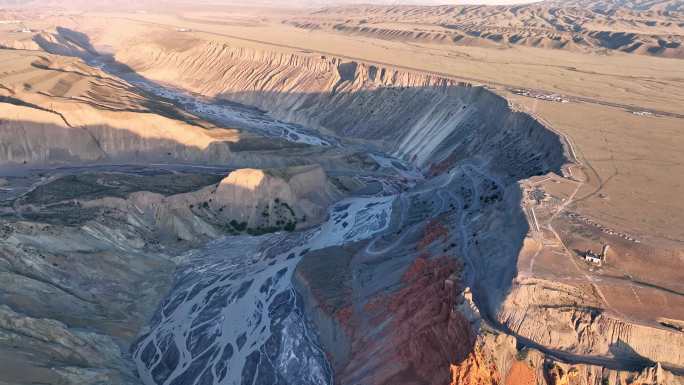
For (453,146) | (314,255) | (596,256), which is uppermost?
(596,256)

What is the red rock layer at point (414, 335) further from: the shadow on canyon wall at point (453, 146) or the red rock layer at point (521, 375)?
the red rock layer at point (521, 375)

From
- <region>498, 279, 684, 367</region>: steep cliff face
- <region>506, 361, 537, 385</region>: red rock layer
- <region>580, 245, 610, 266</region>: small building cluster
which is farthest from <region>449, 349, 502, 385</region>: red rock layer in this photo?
<region>580, 245, 610, 266</region>: small building cluster

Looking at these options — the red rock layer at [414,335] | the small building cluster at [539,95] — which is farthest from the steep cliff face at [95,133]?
the red rock layer at [414,335]

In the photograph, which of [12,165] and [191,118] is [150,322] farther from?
[191,118]

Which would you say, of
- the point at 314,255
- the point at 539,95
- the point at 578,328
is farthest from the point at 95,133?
the point at 578,328

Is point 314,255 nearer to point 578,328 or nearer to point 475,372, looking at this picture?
point 475,372

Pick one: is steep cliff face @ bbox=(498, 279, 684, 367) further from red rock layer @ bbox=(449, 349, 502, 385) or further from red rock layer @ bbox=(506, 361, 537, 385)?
red rock layer @ bbox=(449, 349, 502, 385)
